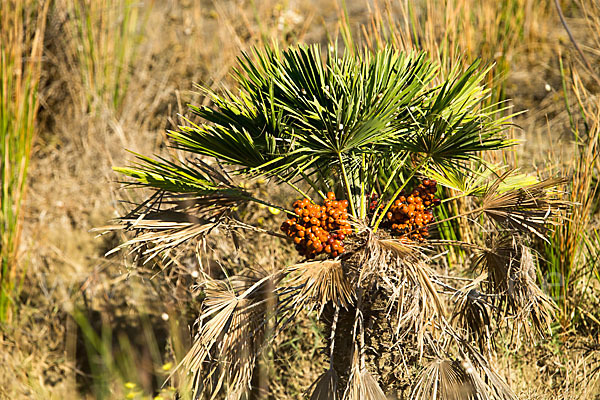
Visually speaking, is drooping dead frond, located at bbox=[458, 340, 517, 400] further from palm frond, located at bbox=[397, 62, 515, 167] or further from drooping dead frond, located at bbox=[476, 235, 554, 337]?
palm frond, located at bbox=[397, 62, 515, 167]

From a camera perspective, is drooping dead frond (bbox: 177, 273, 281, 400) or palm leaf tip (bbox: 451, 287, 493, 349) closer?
drooping dead frond (bbox: 177, 273, 281, 400)

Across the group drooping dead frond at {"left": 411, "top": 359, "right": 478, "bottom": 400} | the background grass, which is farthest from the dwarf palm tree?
the background grass

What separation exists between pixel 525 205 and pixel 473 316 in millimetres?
426

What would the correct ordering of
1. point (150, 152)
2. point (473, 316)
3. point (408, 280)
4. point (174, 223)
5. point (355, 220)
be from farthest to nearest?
point (150, 152)
point (473, 316)
point (174, 223)
point (355, 220)
point (408, 280)

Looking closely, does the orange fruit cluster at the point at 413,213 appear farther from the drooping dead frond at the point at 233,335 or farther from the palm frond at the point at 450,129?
the drooping dead frond at the point at 233,335

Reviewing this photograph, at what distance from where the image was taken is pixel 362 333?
175cm

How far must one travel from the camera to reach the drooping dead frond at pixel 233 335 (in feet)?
5.66

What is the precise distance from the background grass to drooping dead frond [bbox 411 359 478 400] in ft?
1.97

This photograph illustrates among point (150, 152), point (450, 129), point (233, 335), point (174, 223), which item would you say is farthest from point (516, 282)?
point (150, 152)

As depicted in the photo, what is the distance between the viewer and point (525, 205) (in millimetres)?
1825

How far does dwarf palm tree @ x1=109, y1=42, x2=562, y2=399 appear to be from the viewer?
1.69m

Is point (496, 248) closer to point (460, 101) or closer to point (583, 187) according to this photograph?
point (460, 101)

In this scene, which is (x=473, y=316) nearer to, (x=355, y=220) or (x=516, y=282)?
(x=516, y=282)

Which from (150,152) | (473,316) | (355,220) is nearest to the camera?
(355,220)
